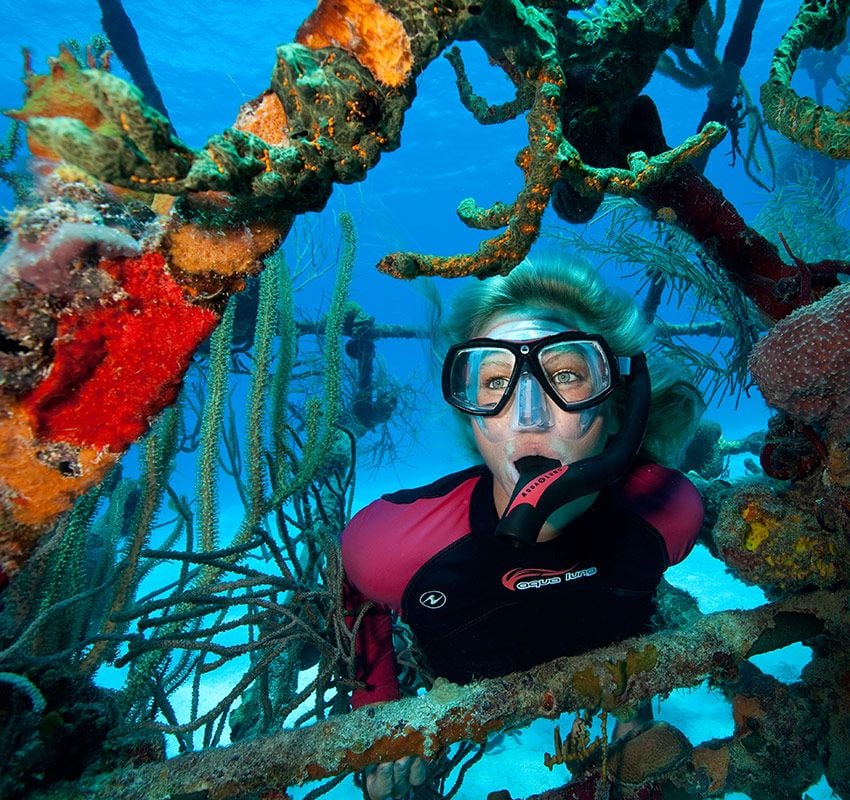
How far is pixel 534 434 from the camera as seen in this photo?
234cm

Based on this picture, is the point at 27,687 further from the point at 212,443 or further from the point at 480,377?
the point at 480,377

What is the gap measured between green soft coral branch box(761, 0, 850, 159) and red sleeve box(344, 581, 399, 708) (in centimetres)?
276

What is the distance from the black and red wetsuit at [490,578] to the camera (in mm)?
2480

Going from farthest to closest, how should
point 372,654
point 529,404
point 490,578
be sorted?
point 372,654 → point 490,578 → point 529,404

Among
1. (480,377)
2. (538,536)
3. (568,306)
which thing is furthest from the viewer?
(568,306)

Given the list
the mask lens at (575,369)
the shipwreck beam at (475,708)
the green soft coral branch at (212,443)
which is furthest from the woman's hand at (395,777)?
the mask lens at (575,369)

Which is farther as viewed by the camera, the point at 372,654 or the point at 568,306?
the point at 568,306

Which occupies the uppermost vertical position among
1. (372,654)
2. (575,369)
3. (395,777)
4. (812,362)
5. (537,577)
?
(575,369)

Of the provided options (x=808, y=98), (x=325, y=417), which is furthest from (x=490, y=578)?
(x=808, y=98)

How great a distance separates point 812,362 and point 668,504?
4.17 ft

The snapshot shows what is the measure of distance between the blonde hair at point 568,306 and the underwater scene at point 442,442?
19mm

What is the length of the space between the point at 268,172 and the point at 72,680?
1804 mm

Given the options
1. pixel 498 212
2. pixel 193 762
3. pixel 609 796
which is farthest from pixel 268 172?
pixel 609 796

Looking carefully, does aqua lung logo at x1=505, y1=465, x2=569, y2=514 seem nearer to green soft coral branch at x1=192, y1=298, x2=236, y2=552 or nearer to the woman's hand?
the woman's hand
